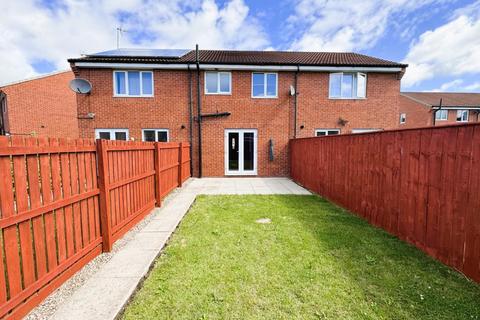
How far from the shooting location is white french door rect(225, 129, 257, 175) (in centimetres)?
1145

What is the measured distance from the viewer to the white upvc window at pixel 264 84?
37.4ft

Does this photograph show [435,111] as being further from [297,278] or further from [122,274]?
[122,274]

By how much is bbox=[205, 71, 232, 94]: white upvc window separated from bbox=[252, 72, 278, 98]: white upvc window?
1257mm

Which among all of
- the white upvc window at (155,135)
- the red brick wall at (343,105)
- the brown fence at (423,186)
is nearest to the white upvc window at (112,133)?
the white upvc window at (155,135)

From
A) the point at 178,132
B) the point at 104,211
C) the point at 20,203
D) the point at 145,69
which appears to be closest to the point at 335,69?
the point at 178,132

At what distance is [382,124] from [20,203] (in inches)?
547

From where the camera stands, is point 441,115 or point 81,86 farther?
point 441,115

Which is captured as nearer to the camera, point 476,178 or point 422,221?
point 476,178

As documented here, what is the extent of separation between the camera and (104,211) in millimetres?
3504

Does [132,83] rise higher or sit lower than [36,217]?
higher

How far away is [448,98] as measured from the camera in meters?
32.8

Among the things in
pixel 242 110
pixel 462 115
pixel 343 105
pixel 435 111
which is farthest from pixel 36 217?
pixel 462 115

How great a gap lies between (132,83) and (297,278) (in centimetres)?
1151

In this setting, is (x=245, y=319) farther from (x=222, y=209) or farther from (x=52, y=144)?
(x=222, y=209)
